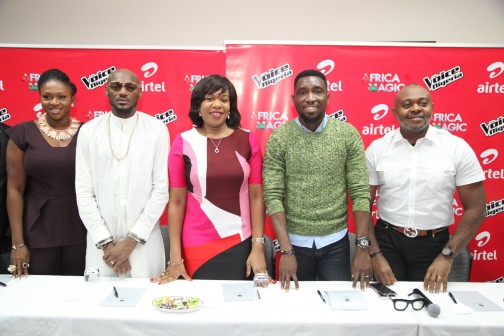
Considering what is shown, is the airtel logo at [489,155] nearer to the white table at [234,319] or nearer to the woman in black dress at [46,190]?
the white table at [234,319]

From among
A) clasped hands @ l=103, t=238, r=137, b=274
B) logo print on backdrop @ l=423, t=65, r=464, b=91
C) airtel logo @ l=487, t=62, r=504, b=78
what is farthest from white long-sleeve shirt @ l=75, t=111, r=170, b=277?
airtel logo @ l=487, t=62, r=504, b=78

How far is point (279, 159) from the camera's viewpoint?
2.17 m

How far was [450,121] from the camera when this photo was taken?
3273 mm

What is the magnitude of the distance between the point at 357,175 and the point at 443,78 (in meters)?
1.73

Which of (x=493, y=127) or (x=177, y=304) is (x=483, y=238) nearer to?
(x=493, y=127)

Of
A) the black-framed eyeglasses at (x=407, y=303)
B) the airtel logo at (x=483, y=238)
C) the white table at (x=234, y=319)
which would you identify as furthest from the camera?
the airtel logo at (x=483, y=238)

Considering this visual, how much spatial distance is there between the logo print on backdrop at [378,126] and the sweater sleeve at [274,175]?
1.38 meters

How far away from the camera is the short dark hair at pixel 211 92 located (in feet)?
7.09

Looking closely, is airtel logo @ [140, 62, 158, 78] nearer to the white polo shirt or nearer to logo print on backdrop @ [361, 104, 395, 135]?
logo print on backdrop @ [361, 104, 395, 135]

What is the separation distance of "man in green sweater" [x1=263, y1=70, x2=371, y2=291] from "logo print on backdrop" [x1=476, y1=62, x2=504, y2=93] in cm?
181

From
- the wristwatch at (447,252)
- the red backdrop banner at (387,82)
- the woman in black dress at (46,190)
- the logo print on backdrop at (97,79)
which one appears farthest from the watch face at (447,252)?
the logo print on backdrop at (97,79)

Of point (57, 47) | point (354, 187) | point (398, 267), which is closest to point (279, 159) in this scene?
point (354, 187)

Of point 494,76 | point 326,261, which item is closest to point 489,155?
point 494,76

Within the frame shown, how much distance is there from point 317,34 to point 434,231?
7.31ft
